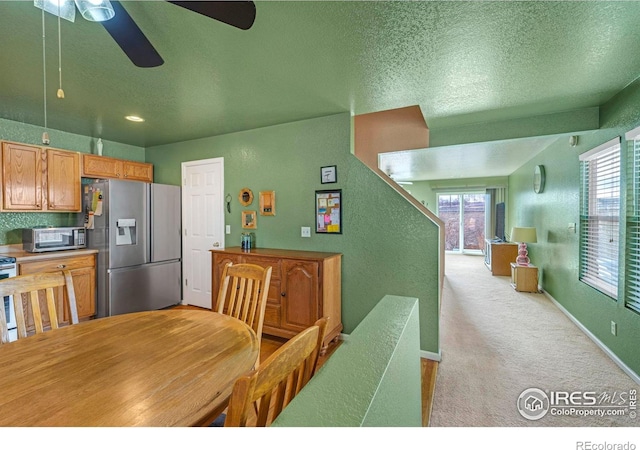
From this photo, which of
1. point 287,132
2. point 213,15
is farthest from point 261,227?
point 213,15

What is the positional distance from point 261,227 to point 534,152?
4.74 meters

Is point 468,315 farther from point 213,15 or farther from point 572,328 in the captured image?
point 213,15

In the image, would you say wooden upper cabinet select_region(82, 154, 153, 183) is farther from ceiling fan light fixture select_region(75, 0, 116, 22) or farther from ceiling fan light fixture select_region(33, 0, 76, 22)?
ceiling fan light fixture select_region(75, 0, 116, 22)

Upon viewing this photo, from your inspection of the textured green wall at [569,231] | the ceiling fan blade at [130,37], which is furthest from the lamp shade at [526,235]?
the ceiling fan blade at [130,37]

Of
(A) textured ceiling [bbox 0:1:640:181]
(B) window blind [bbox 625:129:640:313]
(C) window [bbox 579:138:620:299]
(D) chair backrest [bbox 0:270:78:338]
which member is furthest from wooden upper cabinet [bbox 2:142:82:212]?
(C) window [bbox 579:138:620:299]

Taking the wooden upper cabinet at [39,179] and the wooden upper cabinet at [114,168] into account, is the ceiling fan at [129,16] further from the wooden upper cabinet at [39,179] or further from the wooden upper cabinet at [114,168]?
the wooden upper cabinet at [114,168]

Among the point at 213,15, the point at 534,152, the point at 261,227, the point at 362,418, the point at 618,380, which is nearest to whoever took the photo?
the point at 362,418

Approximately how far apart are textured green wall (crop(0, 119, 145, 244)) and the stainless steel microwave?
6.5 inches

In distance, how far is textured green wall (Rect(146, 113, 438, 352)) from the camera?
267 centimetres

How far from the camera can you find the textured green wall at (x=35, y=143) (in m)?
3.07

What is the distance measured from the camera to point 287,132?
3258mm

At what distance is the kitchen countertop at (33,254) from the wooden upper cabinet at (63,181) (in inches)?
21.1

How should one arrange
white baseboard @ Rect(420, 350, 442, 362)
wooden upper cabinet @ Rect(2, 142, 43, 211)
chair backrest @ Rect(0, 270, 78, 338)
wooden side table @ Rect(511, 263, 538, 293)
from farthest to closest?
wooden side table @ Rect(511, 263, 538, 293) < wooden upper cabinet @ Rect(2, 142, 43, 211) < white baseboard @ Rect(420, 350, 442, 362) < chair backrest @ Rect(0, 270, 78, 338)

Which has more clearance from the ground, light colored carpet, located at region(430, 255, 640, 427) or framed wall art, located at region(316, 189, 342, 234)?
framed wall art, located at region(316, 189, 342, 234)
